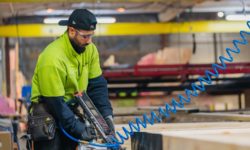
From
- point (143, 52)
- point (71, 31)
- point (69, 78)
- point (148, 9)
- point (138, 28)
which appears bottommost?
point (69, 78)

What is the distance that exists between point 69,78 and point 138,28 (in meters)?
7.66

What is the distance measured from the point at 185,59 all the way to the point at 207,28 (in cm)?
83

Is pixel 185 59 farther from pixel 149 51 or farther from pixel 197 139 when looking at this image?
pixel 197 139

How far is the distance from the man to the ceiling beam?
7.09 m

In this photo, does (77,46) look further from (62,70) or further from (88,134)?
(88,134)

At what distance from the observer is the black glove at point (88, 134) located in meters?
3.82

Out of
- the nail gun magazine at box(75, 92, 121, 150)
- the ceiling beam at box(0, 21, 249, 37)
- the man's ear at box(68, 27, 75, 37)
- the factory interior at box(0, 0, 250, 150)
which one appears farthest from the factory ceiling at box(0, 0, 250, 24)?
the nail gun magazine at box(75, 92, 121, 150)

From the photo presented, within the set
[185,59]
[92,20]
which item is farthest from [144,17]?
[92,20]

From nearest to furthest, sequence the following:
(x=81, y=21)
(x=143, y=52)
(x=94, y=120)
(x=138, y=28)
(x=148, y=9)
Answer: (x=94, y=120), (x=81, y=21), (x=138, y=28), (x=148, y=9), (x=143, y=52)

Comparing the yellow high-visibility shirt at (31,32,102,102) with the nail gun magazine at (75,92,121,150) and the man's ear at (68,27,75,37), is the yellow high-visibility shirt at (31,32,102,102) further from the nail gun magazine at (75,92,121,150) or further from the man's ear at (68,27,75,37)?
the nail gun magazine at (75,92,121,150)

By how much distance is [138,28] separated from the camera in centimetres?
1156

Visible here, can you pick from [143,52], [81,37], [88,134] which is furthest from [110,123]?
[143,52]

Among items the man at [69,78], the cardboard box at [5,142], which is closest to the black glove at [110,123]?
the man at [69,78]

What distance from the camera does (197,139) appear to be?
151 centimetres
